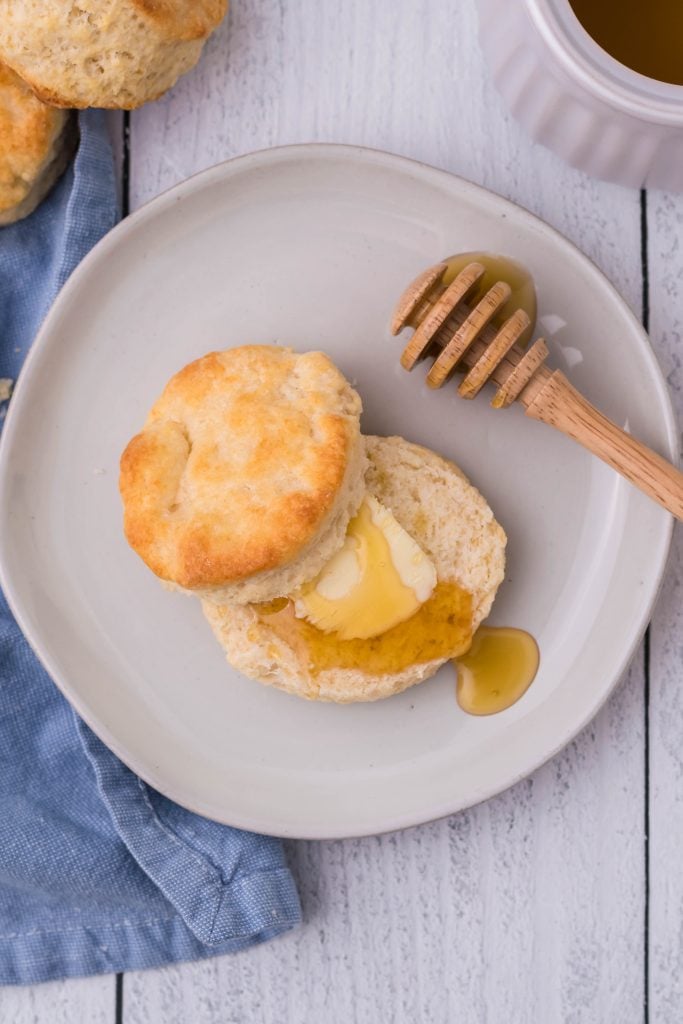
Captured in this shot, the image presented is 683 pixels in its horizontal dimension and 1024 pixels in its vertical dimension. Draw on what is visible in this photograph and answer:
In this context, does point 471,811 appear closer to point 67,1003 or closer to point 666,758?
point 666,758

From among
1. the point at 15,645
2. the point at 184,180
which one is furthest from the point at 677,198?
the point at 15,645

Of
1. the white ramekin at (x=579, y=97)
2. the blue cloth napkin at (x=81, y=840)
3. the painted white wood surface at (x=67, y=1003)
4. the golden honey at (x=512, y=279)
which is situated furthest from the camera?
the painted white wood surface at (x=67, y=1003)

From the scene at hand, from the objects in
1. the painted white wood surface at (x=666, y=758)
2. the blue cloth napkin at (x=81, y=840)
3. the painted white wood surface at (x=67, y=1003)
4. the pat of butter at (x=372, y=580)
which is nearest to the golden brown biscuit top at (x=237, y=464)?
the pat of butter at (x=372, y=580)

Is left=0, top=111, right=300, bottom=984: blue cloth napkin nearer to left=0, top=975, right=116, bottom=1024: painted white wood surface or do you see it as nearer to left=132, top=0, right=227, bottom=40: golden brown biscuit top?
left=0, top=975, right=116, bottom=1024: painted white wood surface

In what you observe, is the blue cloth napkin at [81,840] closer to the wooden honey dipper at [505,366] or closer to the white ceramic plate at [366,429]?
the white ceramic plate at [366,429]

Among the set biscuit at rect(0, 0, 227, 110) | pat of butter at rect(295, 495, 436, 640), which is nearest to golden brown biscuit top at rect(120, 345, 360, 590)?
pat of butter at rect(295, 495, 436, 640)
